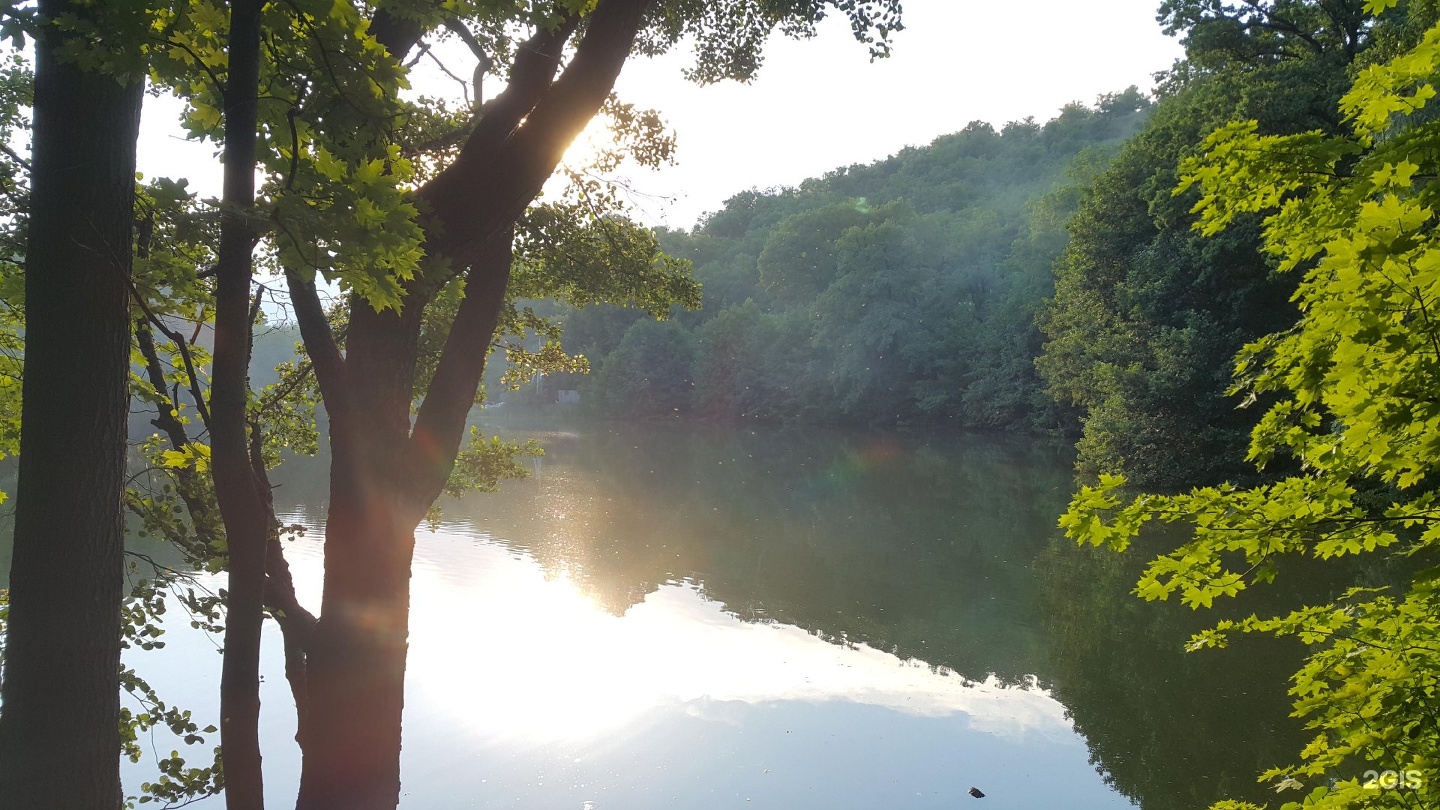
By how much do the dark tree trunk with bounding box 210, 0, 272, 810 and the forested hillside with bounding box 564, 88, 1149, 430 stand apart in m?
34.0

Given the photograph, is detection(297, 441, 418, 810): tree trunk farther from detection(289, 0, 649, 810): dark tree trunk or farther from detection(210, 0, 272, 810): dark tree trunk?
detection(210, 0, 272, 810): dark tree trunk

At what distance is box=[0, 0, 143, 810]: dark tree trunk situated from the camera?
7.52ft

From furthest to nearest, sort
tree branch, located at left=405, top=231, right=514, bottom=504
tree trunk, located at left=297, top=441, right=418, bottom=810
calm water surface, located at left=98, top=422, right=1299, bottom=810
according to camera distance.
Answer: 1. calm water surface, located at left=98, top=422, right=1299, bottom=810
2. tree branch, located at left=405, top=231, right=514, bottom=504
3. tree trunk, located at left=297, top=441, right=418, bottom=810

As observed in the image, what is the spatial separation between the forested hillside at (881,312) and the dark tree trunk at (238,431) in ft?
112

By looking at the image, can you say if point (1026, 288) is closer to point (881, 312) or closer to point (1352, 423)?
point (881, 312)

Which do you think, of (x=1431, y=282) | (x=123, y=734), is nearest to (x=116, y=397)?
(x=123, y=734)

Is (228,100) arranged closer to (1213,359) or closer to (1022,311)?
(1213,359)

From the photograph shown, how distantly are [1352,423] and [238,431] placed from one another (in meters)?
3.09

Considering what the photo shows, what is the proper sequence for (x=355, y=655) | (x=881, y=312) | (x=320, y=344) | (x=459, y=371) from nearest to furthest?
(x=320, y=344) → (x=355, y=655) → (x=459, y=371) → (x=881, y=312)

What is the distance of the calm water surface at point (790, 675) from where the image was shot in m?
7.37

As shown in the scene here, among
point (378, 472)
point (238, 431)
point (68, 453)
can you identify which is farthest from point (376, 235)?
point (378, 472)

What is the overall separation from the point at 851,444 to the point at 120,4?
3792 centimetres

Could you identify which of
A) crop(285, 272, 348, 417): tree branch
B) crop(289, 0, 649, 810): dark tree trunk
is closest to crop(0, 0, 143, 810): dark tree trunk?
crop(285, 272, 348, 417): tree branch

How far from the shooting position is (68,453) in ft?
7.63
